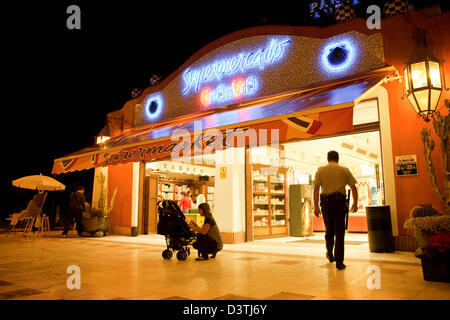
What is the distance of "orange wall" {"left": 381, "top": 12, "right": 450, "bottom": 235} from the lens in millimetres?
6053

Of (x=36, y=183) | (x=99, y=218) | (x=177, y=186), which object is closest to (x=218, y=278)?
(x=99, y=218)

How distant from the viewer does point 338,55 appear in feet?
24.6

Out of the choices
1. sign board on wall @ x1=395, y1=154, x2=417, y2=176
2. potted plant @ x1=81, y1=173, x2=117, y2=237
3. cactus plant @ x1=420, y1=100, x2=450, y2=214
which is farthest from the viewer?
potted plant @ x1=81, y1=173, x2=117, y2=237

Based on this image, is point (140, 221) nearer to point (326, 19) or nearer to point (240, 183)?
point (240, 183)

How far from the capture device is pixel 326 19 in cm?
964

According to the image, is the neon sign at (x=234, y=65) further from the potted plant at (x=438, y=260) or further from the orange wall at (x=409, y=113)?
the potted plant at (x=438, y=260)

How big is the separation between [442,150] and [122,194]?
9.06m

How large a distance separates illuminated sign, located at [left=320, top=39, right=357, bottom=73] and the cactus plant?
2.40 metres

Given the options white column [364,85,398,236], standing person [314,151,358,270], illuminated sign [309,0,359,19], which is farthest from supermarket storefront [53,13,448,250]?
illuminated sign [309,0,359,19]

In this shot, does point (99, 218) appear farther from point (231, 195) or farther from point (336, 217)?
point (336, 217)

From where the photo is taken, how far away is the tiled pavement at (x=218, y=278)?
314 centimetres

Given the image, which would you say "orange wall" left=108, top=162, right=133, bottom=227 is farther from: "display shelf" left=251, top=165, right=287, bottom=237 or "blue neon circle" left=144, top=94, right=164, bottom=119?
"display shelf" left=251, top=165, right=287, bottom=237

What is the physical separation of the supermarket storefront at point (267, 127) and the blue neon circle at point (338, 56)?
2 cm

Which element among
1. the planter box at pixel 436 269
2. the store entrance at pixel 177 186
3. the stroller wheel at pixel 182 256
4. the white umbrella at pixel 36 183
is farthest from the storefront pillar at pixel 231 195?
the white umbrella at pixel 36 183
